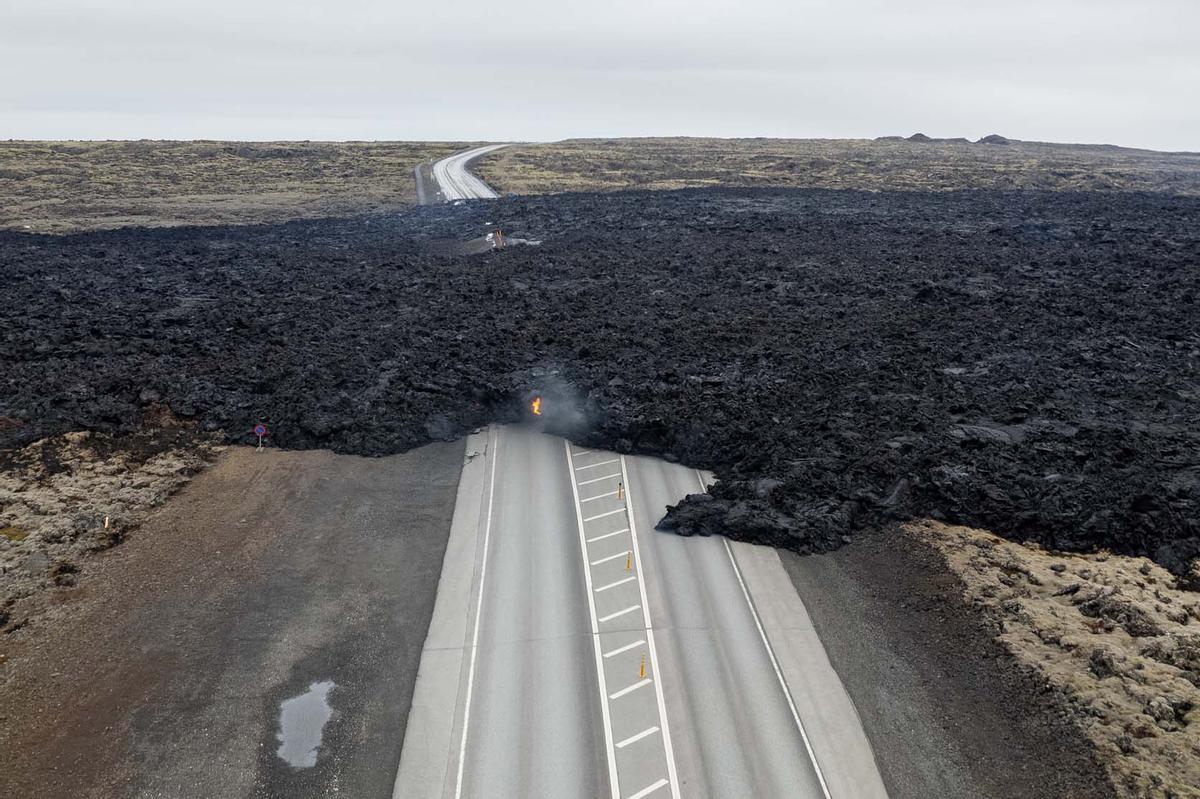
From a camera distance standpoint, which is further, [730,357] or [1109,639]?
[730,357]

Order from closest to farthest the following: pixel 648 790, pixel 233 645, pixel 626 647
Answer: pixel 648 790
pixel 626 647
pixel 233 645

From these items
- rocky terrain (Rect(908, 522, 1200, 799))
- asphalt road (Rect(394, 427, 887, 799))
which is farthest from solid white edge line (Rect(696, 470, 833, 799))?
rocky terrain (Rect(908, 522, 1200, 799))

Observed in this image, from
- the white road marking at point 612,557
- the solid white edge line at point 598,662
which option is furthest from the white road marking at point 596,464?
the white road marking at point 612,557

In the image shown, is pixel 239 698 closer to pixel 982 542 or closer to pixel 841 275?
pixel 982 542

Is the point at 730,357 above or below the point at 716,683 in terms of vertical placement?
above

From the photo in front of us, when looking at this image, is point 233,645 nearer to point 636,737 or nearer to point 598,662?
point 598,662

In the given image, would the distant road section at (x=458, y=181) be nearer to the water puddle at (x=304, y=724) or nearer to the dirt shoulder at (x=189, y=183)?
the dirt shoulder at (x=189, y=183)

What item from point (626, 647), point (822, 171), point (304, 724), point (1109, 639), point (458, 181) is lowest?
point (304, 724)

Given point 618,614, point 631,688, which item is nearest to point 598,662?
point 631,688
